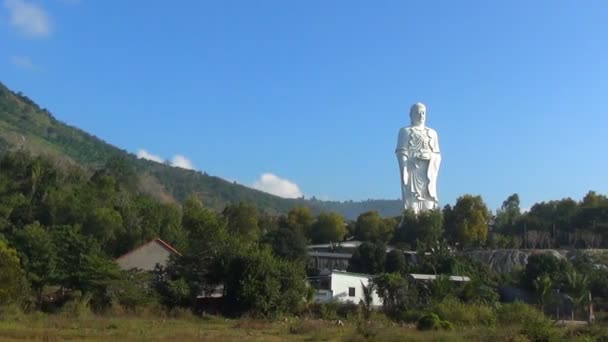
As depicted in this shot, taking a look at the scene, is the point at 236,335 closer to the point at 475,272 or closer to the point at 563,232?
the point at 475,272

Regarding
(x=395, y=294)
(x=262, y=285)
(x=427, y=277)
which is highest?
(x=427, y=277)

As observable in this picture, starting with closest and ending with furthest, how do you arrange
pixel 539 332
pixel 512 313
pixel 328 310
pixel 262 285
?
pixel 539 332
pixel 512 313
pixel 262 285
pixel 328 310

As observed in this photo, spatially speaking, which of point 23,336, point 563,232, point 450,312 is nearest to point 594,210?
point 563,232

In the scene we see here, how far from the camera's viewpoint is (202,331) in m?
22.1

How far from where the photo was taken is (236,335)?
2084cm

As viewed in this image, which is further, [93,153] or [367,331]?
[93,153]

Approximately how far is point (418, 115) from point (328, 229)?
1094cm

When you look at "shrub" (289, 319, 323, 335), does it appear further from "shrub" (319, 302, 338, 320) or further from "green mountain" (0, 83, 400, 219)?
"green mountain" (0, 83, 400, 219)

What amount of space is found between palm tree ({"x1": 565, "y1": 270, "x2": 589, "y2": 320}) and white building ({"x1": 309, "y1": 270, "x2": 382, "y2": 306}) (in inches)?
369

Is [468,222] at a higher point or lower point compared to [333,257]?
higher

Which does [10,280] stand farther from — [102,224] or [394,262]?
[394,262]

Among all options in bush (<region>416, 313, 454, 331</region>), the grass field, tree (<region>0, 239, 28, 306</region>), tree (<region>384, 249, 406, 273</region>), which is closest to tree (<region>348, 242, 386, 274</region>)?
tree (<region>384, 249, 406, 273</region>)

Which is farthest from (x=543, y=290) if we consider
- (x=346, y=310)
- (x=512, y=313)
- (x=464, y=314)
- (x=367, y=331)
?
(x=367, y=331)

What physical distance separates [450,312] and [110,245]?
21295mm
